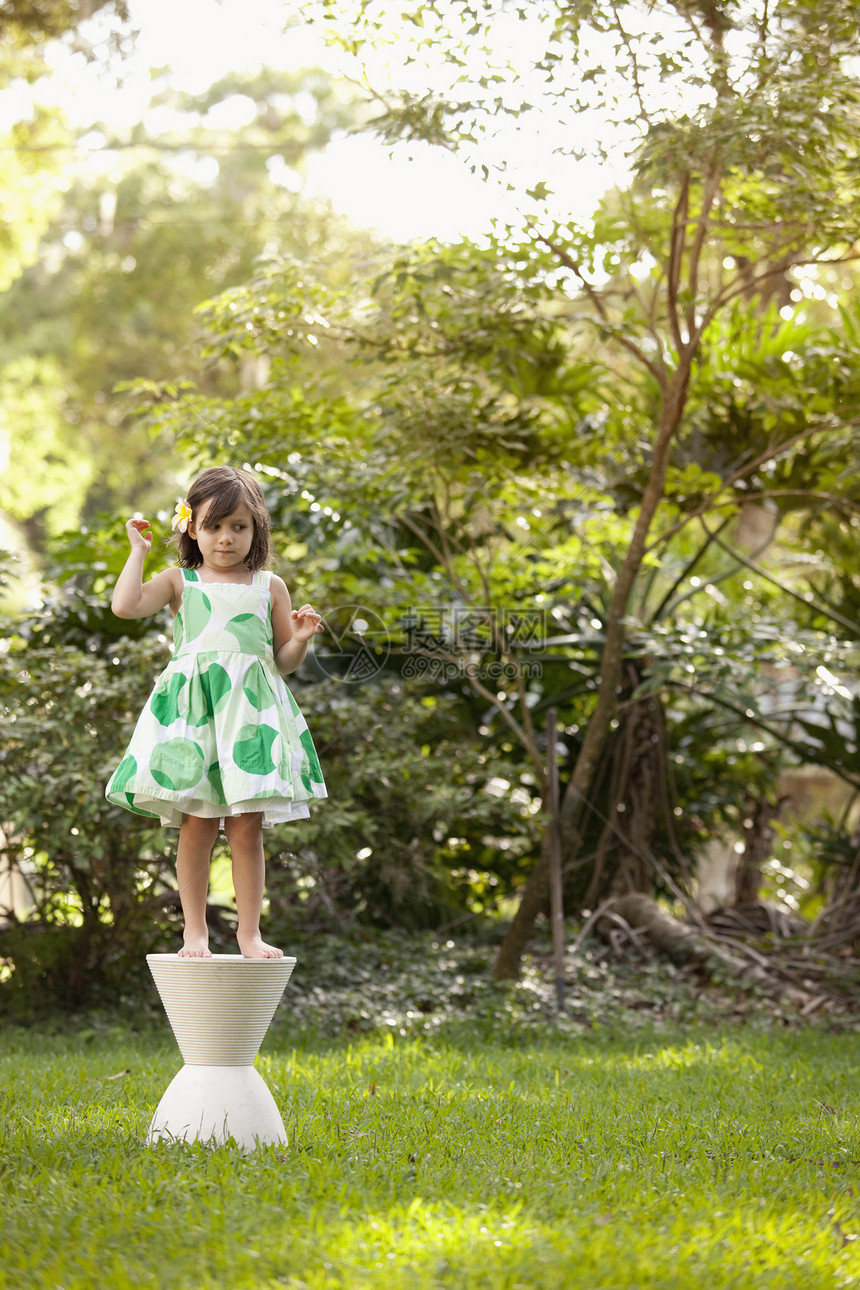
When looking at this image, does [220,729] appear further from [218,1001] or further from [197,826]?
[218,1001]

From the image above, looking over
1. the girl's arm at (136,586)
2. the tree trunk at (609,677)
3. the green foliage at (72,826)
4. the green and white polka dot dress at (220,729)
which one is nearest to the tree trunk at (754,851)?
the tree trunk at (609,677)

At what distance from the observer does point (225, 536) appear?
2.67 m

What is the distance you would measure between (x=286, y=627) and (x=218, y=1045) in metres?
0.97

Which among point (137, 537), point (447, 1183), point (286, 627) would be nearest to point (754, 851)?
point (286, 627)

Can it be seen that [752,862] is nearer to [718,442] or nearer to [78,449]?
[718,442]

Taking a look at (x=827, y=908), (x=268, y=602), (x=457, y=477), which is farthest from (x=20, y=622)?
(x=827, y=908)

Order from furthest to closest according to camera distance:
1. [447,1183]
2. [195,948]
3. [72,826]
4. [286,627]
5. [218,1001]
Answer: [72,826] → [286,627] → [195,948] → [218,1001] → [447,1183]

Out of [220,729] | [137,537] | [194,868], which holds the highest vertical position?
[137,537]

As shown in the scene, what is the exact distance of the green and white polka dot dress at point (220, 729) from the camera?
251 cm

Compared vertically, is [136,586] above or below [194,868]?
above

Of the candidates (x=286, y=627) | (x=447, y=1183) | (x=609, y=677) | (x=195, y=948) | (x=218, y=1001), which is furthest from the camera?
(x=609, y=677)

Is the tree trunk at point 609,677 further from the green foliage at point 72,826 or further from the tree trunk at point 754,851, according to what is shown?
the tree trunk at point 754,851

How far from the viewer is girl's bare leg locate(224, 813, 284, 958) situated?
258cm

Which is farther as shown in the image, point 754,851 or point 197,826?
point 754,851
